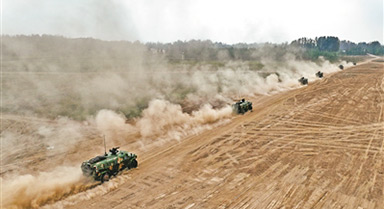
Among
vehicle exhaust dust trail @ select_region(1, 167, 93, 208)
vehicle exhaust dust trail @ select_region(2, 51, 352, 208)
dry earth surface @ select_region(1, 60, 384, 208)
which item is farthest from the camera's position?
vehicle exhaust dust trail @ select_region(2, 51, 352, 208)

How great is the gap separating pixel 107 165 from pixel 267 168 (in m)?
10.3

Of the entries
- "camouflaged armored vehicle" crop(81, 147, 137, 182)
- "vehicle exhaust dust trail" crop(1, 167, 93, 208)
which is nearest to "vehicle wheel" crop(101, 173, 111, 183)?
"camouflaged armored vehicle" crop(81, 147, 137, 182)

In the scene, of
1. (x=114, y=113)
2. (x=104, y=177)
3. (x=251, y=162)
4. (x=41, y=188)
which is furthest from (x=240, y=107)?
(x=41, y=188)

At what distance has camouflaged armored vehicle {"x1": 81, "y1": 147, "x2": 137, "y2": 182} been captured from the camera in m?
15.9

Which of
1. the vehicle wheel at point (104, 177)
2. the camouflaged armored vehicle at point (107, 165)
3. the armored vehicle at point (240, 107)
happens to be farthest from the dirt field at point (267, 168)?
the armored vehicle at point (240, 107)

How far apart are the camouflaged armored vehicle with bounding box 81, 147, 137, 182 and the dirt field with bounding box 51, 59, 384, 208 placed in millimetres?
692

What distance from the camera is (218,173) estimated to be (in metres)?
17.3

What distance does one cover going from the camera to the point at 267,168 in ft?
59.1

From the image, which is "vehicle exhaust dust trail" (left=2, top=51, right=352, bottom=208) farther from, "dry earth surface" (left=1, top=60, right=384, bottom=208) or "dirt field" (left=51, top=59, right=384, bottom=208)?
"dirt field" (left=51, top=59, right=384, bottom=208)

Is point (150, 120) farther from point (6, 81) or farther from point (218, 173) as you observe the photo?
point (6, 81)

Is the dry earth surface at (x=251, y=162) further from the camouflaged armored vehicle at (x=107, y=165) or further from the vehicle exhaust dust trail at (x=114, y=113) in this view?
the vehicle exhaust dust trail at (x=114, y=113)

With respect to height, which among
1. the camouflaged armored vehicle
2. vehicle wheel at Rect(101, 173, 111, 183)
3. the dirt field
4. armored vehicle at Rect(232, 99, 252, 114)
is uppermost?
armored vehicle at Rect(232, 99, 252, 114)

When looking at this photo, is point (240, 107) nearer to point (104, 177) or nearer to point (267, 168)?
point (267, 168)

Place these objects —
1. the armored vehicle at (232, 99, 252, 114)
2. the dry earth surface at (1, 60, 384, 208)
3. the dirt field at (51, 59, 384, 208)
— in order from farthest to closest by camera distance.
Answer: the armored vehicle at (232, 99, 252, 114)
the dry earth surface at (1, 60, 384, 208)
the dirt field at (51, 59, 384, 208)
